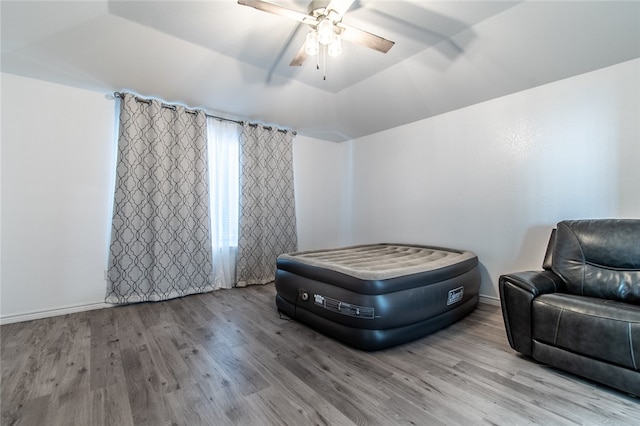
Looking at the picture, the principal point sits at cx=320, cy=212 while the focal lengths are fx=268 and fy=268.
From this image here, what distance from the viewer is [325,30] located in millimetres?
1841

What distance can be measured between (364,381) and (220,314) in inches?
67.7

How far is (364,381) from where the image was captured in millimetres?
1640

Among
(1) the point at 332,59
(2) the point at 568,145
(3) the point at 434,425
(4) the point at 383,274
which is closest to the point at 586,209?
(2) the point at 568,145

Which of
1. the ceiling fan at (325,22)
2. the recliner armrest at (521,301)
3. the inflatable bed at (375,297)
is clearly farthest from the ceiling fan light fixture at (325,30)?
the recliner armrest at (521,301)

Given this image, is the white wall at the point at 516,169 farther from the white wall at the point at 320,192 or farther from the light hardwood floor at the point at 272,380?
the light hardwood floor at the point at 272,380

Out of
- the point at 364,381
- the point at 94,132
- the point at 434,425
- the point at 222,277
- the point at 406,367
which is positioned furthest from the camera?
the point at 222,277

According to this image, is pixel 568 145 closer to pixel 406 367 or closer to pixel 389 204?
pixel 389 204

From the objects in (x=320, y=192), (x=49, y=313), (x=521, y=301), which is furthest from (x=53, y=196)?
(x=521, y=301)

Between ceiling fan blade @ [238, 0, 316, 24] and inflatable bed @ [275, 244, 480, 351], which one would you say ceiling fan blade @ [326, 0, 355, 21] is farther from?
inflatable bed @ [275, 244, 480, 351]

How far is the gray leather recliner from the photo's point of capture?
1502 mm

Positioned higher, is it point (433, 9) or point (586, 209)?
point (433, 9)

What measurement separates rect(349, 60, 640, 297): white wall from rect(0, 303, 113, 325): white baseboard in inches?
152

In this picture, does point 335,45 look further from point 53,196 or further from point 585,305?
point 53,196

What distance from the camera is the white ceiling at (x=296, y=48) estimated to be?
2168 mm
